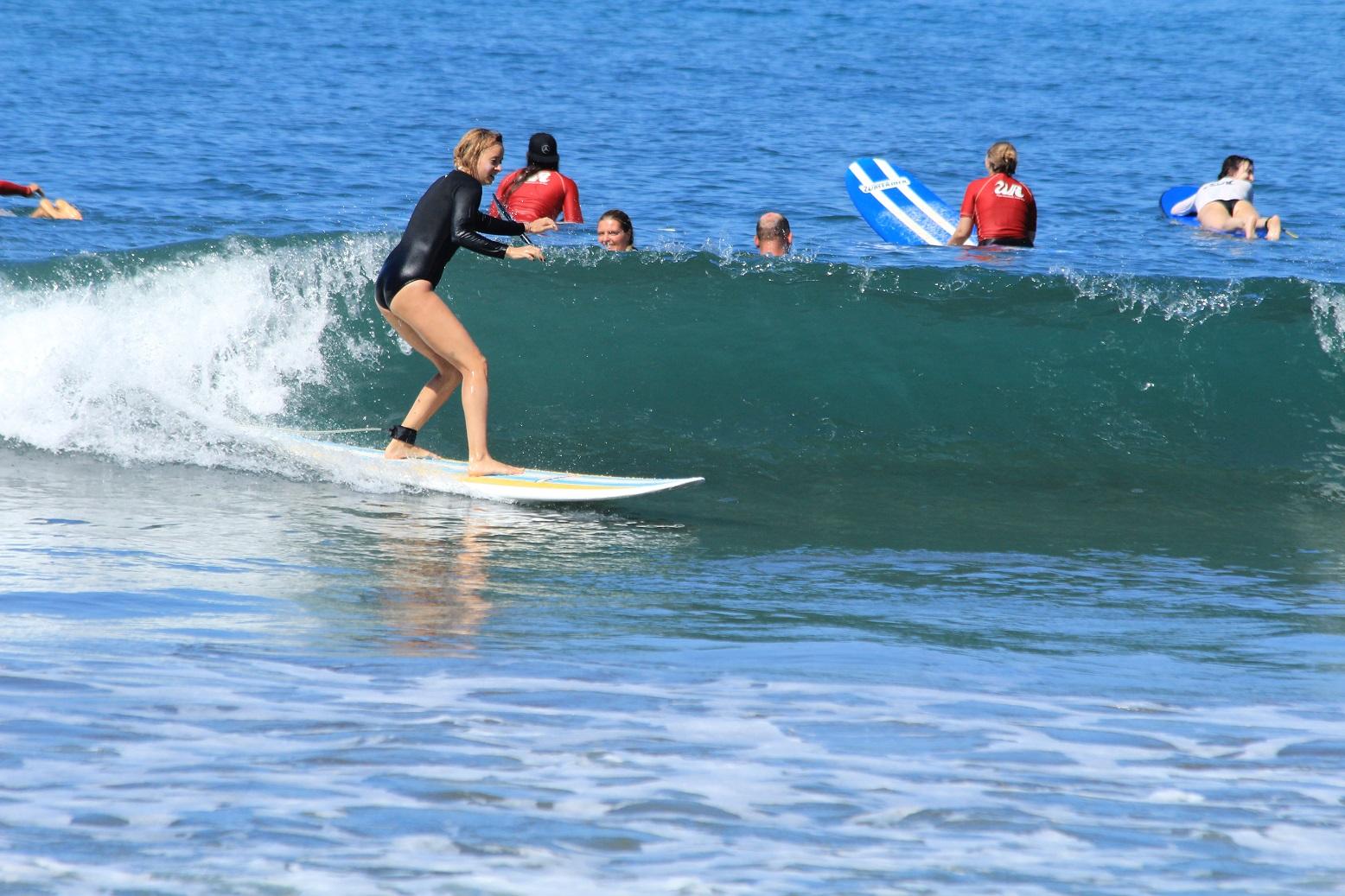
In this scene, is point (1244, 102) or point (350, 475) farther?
A: point (1244, 102)

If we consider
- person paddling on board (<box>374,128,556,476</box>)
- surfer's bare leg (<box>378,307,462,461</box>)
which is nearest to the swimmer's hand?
person paddling on board (<box>374,128,556,476</box>)

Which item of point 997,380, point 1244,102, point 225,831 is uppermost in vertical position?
point 1244,102

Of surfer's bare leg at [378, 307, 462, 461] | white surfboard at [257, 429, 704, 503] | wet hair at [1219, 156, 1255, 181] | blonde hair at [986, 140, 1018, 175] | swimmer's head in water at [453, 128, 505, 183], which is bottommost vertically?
white surfboard at [257, 429, 704, 503]

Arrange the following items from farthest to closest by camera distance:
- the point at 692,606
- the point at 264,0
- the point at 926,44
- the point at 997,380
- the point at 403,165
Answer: the point at 264,0 → the point at 926,44 → the point at 403,165 → the point at 997,380 → the point at 692,606

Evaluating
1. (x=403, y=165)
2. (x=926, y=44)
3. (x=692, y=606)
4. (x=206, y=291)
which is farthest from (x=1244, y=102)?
(x=692, y=606)

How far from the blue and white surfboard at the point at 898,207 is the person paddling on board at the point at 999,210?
175cm

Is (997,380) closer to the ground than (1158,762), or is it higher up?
higher up

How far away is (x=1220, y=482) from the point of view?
788cm

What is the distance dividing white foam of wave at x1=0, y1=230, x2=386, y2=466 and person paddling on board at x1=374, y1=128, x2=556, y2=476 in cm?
171

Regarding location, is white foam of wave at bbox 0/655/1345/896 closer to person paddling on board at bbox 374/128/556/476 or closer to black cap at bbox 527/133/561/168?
person paddling on board at bbox 374/128/556/476

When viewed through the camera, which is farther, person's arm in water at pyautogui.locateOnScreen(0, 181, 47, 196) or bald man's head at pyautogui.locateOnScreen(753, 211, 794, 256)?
person's arm in water at pyautogui.locateOnScreen(0, 181, 47, 196)

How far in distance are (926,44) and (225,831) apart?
3371 centimetres

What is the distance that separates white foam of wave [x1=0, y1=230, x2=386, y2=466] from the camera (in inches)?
313

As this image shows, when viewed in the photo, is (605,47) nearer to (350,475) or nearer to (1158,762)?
(350,475)
